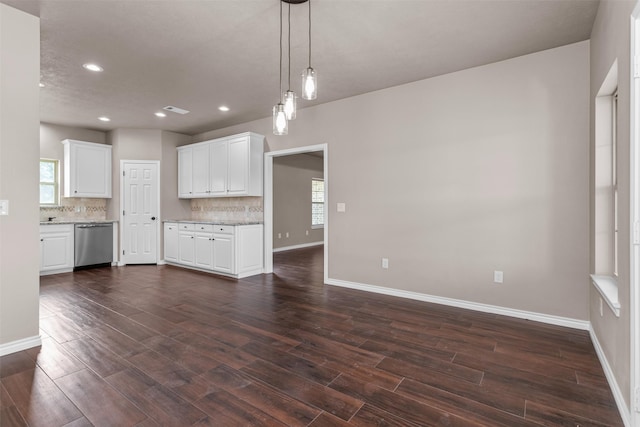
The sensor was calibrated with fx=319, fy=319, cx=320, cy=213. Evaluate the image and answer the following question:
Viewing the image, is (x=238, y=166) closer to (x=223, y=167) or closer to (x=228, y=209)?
→ (x=223, y=167)

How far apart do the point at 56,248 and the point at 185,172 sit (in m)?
2.52

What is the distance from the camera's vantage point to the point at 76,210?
629 cm

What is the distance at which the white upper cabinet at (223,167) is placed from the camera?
542 centimetres

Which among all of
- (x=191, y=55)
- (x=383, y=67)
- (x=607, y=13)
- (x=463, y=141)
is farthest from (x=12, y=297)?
(x=607, y=13)

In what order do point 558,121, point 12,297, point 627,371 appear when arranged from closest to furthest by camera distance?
point 627,371, point 12,297, point 558,121

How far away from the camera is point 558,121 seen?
121 inches

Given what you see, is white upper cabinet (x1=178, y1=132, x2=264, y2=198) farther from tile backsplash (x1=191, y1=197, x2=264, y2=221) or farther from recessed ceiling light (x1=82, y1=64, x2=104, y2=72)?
recessed ceiling light (x1=82, y1=64, x2=104, y2=72)

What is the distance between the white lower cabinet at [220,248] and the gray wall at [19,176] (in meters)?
2.68

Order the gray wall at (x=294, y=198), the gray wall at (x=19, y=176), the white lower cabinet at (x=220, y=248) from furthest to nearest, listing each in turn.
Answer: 1. the gray wall at (x=294, y=198)
2. the white lower cabinet at (x=220, y=248)
3. the gray wall at (x=19, y=176)

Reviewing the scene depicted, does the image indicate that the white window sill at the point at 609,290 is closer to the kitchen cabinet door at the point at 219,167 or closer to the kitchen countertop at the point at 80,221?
the kitchen cabinet door at the point at 219,167

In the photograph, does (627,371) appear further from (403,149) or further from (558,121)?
(403,149)

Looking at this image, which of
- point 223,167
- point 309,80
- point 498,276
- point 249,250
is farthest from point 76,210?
point 498,276

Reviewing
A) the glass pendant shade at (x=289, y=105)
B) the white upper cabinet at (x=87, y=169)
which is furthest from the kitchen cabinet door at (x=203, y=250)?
the glass pendant shade at (x=289, y=105)

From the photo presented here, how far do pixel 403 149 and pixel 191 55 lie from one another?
8.57 feet
